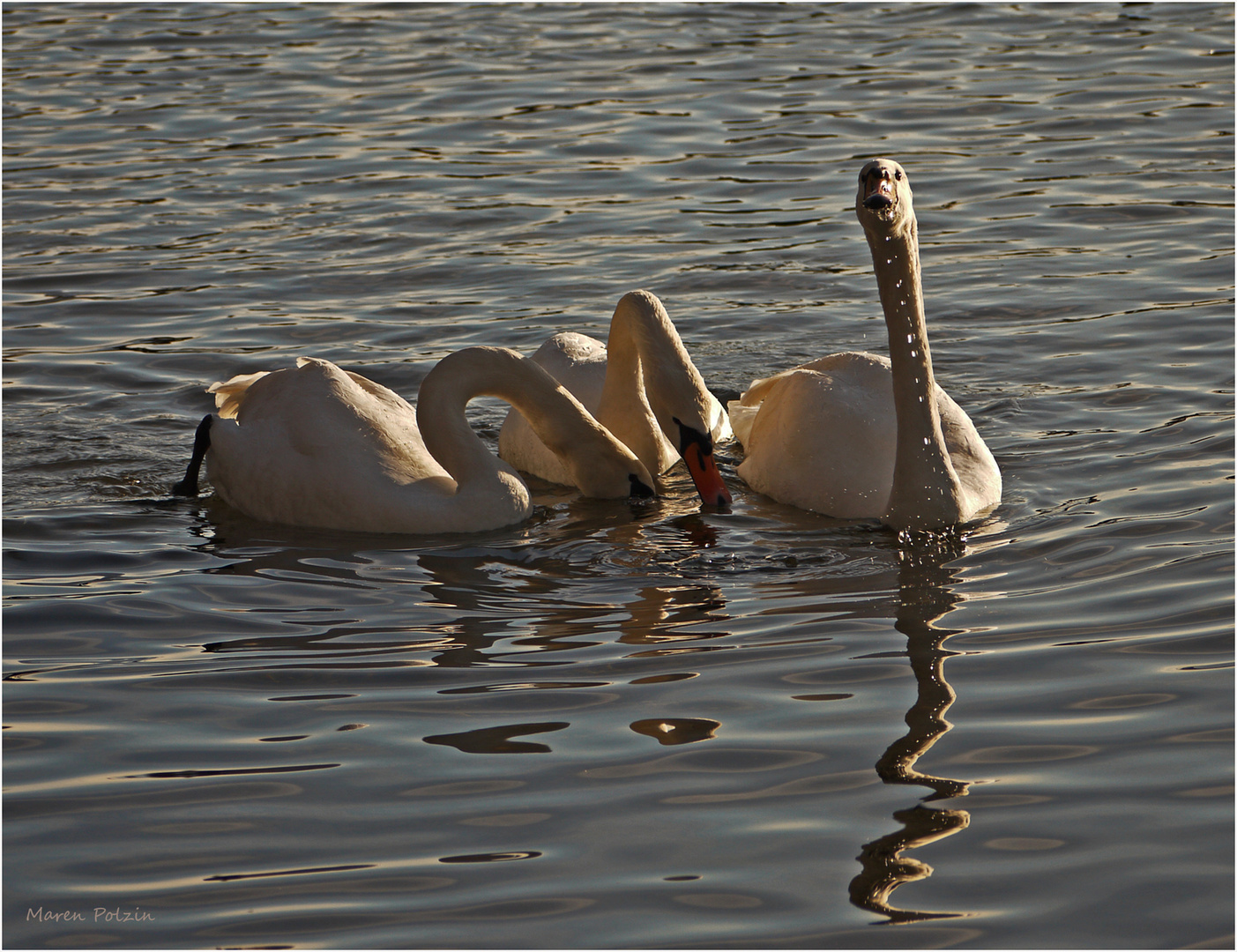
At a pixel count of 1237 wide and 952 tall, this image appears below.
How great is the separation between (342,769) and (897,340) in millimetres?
3340

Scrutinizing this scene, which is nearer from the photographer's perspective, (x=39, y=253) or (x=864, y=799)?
(x=864, y=799)

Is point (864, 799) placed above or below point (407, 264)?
below

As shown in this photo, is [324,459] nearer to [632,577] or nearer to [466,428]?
[466,428]

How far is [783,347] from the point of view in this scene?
1017cm

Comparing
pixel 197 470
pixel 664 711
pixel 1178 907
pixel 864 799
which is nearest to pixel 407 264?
pixel 197 470

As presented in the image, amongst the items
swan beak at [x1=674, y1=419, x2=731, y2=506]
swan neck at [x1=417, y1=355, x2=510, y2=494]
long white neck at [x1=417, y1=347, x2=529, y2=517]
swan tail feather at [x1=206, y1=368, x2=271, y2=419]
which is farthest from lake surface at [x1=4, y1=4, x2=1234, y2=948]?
swan tail feather at [x1=206, y1=368, x2=271, y2=419]

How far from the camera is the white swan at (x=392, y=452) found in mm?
7383

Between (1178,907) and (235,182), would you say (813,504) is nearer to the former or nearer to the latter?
(1178,907)

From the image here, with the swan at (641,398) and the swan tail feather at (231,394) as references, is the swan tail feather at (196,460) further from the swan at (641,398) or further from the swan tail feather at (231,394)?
the swan at (641,398)

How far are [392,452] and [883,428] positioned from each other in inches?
96.4

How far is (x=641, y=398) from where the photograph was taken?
328 inches
